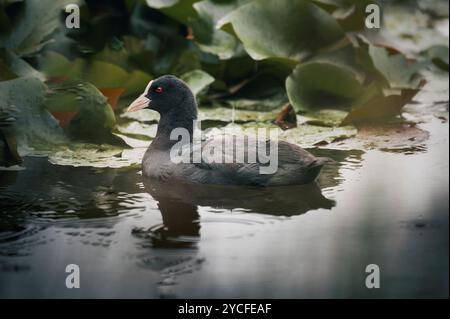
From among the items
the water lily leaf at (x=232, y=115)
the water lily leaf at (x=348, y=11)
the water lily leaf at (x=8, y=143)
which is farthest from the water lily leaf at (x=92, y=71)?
the water lily leaf at (x=348, y=11)

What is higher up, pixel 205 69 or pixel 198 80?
pixel 205 69

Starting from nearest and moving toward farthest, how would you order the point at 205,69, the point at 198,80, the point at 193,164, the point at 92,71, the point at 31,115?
the point at 193,164 → the point at 31,115 → the point at 92,71 → the point at 198,80 → the point at 205,69

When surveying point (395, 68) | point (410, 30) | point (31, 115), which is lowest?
point (31, 115)

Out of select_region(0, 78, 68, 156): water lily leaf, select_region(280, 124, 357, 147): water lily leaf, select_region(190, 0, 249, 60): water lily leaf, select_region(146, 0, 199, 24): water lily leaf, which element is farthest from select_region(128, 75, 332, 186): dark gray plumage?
select_region(146, 0, 199, 24): water lily leaf

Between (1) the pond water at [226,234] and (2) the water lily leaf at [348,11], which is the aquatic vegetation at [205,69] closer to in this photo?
(2) the water lily leaf at [348,11]

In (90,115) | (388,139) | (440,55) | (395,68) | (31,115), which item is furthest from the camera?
(440,55)

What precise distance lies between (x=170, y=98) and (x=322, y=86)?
188cm

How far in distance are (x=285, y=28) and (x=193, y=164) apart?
2396 mm

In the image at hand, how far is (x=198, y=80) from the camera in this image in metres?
8.25

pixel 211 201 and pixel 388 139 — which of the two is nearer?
pixel 211 201

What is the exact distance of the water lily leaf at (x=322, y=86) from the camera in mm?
7875

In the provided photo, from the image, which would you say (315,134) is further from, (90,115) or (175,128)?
(90,115)

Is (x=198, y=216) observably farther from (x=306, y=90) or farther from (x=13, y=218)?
(x=306, y=90)

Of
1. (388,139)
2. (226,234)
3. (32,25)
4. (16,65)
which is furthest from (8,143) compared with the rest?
(388,139)
